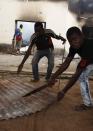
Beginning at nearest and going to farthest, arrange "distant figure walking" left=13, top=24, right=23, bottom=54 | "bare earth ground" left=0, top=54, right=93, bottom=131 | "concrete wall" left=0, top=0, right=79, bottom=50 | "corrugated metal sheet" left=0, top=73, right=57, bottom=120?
"bare earth ground" left=0, top=54, right=93, bottom=131, "corrugated metal sheet" left=0, top=73, right=57, bottom=120, "distant figure walking" left=13, top=24, right=23, bottom=54, "concrete wall" left=0, top=0, right=79, bottom=50

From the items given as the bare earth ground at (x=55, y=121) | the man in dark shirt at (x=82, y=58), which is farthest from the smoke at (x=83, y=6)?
the man in dark shirt at (x=82, y=58)

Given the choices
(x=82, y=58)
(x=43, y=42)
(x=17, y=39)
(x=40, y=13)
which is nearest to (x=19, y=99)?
(x=82, y=58)

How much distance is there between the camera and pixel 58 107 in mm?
7984

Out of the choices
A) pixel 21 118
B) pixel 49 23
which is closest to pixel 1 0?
pixel 49 23

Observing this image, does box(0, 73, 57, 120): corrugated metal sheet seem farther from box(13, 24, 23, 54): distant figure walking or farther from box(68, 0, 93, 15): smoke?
box(13, 24, 23, 54): distant figure walking

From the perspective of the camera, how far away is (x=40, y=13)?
23.9 meters

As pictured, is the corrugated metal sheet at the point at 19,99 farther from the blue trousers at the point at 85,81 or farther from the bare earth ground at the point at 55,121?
the blue trousers at the point at 85,81

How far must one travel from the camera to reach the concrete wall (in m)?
23.7

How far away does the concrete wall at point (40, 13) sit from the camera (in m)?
23.7

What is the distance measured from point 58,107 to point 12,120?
1355mm

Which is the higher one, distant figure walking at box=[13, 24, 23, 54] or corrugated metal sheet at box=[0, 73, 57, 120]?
corrugated metal sheet at box=[0, 73, 57, 120]

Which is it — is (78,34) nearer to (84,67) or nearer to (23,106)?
(84,67)

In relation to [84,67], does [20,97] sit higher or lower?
lower

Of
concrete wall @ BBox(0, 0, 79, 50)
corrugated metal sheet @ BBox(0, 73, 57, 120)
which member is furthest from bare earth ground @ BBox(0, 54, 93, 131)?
concrete wall @ BBox(0, 0, 79, 50)
